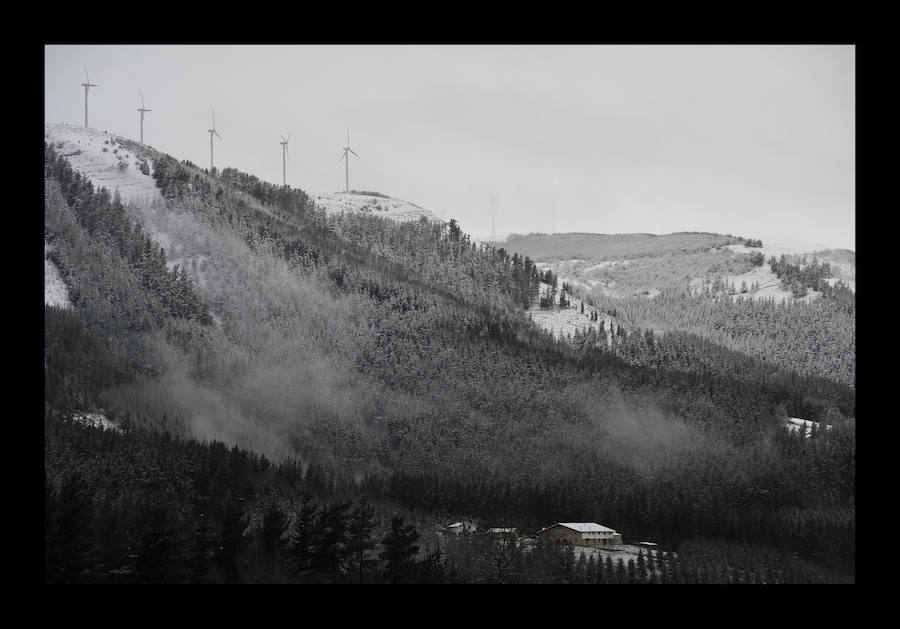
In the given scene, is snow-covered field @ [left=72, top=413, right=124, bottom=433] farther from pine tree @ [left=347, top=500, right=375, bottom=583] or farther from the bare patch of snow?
the bare patch of snow

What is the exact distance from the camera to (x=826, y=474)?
118750mm

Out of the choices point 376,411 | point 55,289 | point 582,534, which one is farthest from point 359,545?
point 55,289

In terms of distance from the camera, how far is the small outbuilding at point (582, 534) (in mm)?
95125

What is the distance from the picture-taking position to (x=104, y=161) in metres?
160

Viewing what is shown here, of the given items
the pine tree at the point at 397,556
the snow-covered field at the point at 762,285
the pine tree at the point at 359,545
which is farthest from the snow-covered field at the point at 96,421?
the snow-covered field at the point at 762,285

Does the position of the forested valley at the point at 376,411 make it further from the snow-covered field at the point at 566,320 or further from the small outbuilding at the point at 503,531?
the small outbuilding at the point at 503,531

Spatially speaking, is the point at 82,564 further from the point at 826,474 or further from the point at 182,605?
the point at 826,474

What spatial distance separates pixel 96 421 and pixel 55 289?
34.7 m

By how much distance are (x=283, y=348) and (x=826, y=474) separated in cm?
7068

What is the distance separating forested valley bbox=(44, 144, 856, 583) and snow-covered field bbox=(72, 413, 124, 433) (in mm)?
1608

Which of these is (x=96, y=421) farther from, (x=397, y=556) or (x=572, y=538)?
(x=397, y=556)

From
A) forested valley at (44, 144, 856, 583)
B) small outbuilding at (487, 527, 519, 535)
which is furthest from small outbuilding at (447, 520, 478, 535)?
forested valley at (44, 144, 856, 583)

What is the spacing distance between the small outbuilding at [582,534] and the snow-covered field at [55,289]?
65.2m
